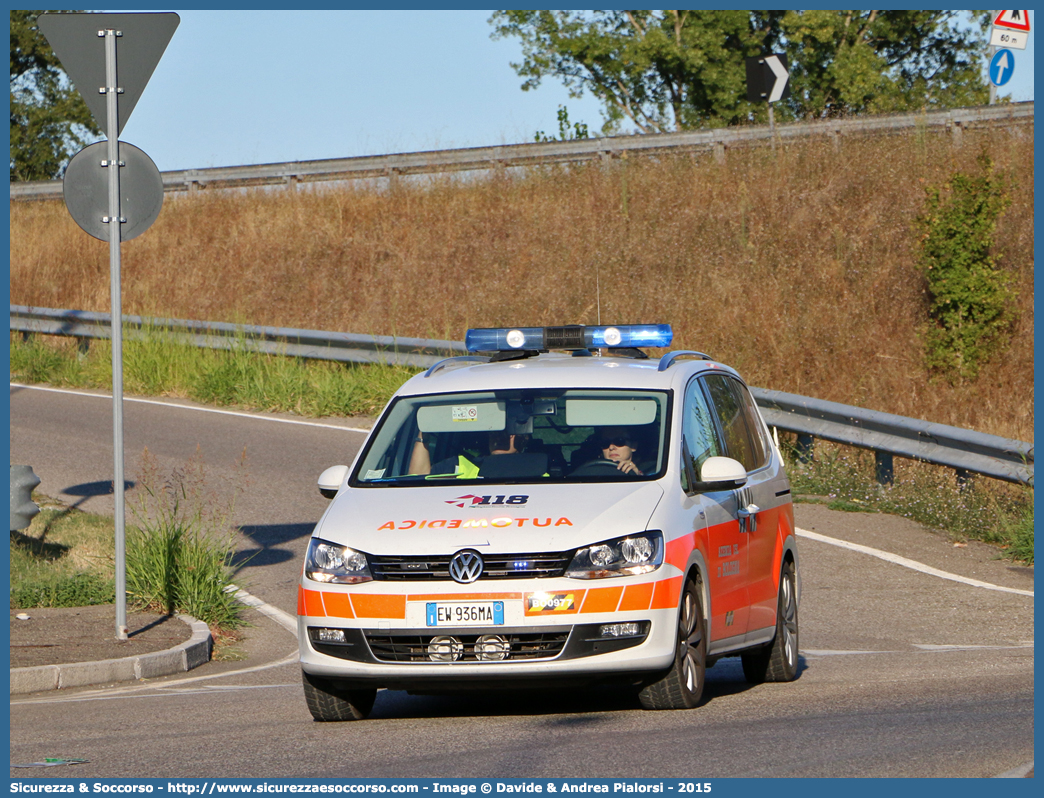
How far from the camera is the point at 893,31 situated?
45.3 meters

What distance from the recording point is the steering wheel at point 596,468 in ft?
24.3

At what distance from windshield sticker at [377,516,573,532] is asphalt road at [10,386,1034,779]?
3.02 feet

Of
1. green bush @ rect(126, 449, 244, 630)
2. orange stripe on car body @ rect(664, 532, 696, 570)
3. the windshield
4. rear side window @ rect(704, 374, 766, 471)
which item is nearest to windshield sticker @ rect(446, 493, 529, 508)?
the windshield

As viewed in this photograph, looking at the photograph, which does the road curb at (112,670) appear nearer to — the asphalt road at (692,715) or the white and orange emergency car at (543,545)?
the asphalt road at (692,715)

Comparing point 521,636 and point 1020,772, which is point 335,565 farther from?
point 1020,772

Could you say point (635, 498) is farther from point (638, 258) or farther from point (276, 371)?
point (638, 258)

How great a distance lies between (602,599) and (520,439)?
4.43 feet

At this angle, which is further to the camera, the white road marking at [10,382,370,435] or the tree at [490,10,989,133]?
the tree at [490,10,989,133]

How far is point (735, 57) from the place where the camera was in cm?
4597

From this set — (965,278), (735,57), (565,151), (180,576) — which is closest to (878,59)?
(735,57)

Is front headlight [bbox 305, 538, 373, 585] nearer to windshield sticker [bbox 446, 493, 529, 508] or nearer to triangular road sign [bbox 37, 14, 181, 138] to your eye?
windshield sticker [bbox 446, 493, 529, 508]

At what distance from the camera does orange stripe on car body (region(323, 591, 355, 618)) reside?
679 cm

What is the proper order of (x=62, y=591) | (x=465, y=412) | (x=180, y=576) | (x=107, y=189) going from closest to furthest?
Answer: (x=465, y=412) < (x=107, y=189) < (x=180, y=576) < (x=62, y=591)

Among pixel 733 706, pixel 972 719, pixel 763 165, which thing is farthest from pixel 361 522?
→ pixel 763 165
